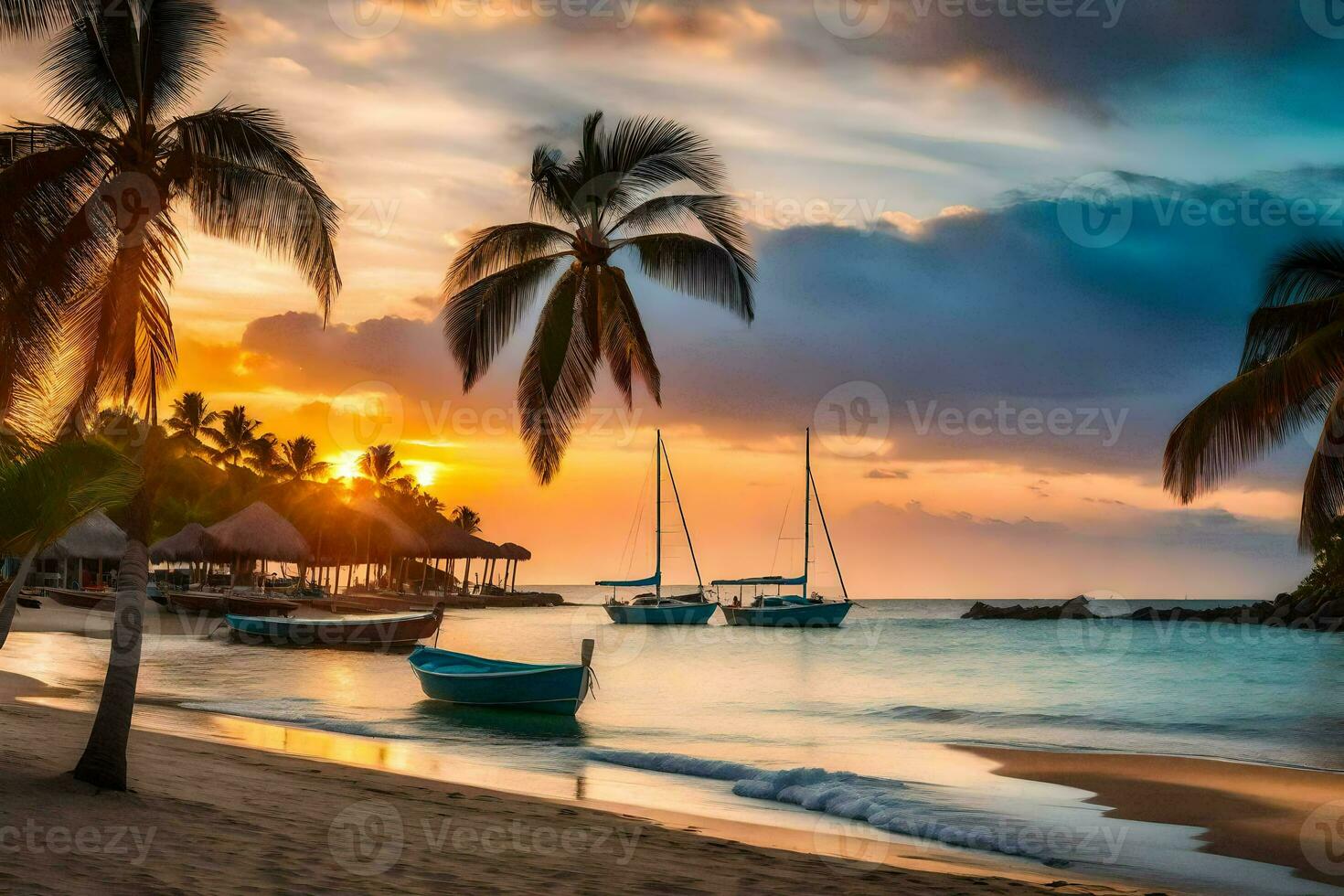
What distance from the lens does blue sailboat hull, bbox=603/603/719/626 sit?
75875mm

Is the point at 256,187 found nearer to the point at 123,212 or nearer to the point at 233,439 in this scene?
the point at 123,212

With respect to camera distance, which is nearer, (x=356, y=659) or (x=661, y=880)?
(x=661, y=880)

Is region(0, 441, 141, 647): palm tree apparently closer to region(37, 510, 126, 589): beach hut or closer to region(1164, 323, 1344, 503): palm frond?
region(1164, 323, 1344, 503): palm frond

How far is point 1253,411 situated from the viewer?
14867 mm

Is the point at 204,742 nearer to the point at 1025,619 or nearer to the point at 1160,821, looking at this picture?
the point at 1160,821

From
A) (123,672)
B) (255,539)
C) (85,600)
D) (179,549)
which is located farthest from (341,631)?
(123,672)

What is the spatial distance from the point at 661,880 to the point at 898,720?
64.0 ft

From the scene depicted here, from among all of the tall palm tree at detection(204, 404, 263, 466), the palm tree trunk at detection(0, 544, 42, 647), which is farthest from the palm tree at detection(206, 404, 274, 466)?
the palm tree trunk at detection(0, 544, 42, 647)

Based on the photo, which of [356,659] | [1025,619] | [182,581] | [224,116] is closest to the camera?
[224,116]

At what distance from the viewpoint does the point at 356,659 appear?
3766cm

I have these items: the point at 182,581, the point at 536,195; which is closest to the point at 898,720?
the point at 536,195

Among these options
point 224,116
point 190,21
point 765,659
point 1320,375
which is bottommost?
point 765,659

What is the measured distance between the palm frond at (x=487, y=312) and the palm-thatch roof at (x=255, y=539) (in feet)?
125

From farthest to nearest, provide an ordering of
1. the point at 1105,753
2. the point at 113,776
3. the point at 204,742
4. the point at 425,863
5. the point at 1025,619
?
the point at 1025,619, the point at 1105,753, the point at 204,742, the point at 113,776, the point at 425,863
